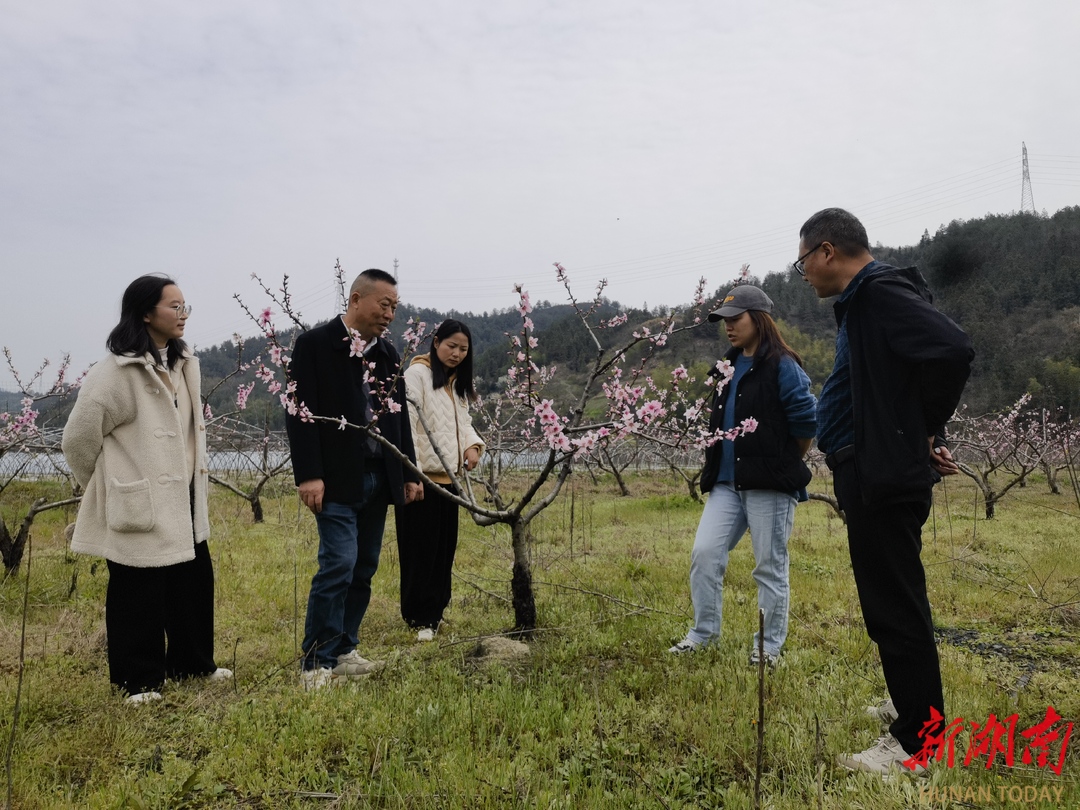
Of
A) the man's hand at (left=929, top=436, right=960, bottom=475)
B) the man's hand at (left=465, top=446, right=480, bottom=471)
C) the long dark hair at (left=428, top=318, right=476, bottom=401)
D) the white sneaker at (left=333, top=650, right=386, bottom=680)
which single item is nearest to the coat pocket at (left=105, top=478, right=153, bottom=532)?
the white sneaker at (left=333, top=650, right=386, bottom=680)

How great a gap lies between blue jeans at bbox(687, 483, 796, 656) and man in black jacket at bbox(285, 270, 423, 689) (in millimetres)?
1966

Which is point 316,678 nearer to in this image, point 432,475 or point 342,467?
point 342,467

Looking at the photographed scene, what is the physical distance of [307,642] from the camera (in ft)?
12.2

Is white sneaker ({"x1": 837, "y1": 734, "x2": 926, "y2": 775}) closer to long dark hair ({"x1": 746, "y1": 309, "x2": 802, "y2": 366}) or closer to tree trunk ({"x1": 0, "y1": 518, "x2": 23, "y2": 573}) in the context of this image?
long dark hair ({"x1": 746, "y1": 309, "x2": 802, "y2": 366})

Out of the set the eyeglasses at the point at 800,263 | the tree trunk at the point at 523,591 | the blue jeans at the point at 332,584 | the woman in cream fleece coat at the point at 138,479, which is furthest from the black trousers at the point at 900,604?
the woman in cream fleece coat at the point at 138,479

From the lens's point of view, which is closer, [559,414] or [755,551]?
[755,551]

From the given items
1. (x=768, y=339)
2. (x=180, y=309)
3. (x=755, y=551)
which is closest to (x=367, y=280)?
(x=180, y=309)

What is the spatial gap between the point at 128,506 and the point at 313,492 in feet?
2.91

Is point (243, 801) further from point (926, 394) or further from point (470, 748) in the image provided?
point (926, 394)

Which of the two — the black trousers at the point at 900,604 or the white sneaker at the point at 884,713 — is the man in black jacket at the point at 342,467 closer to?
the black trousers at the point at 900,604

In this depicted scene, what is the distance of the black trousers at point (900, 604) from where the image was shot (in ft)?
8.00

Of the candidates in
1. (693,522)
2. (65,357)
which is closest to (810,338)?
(693,522)

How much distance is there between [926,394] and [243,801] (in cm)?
309

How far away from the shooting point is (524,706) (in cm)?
318
